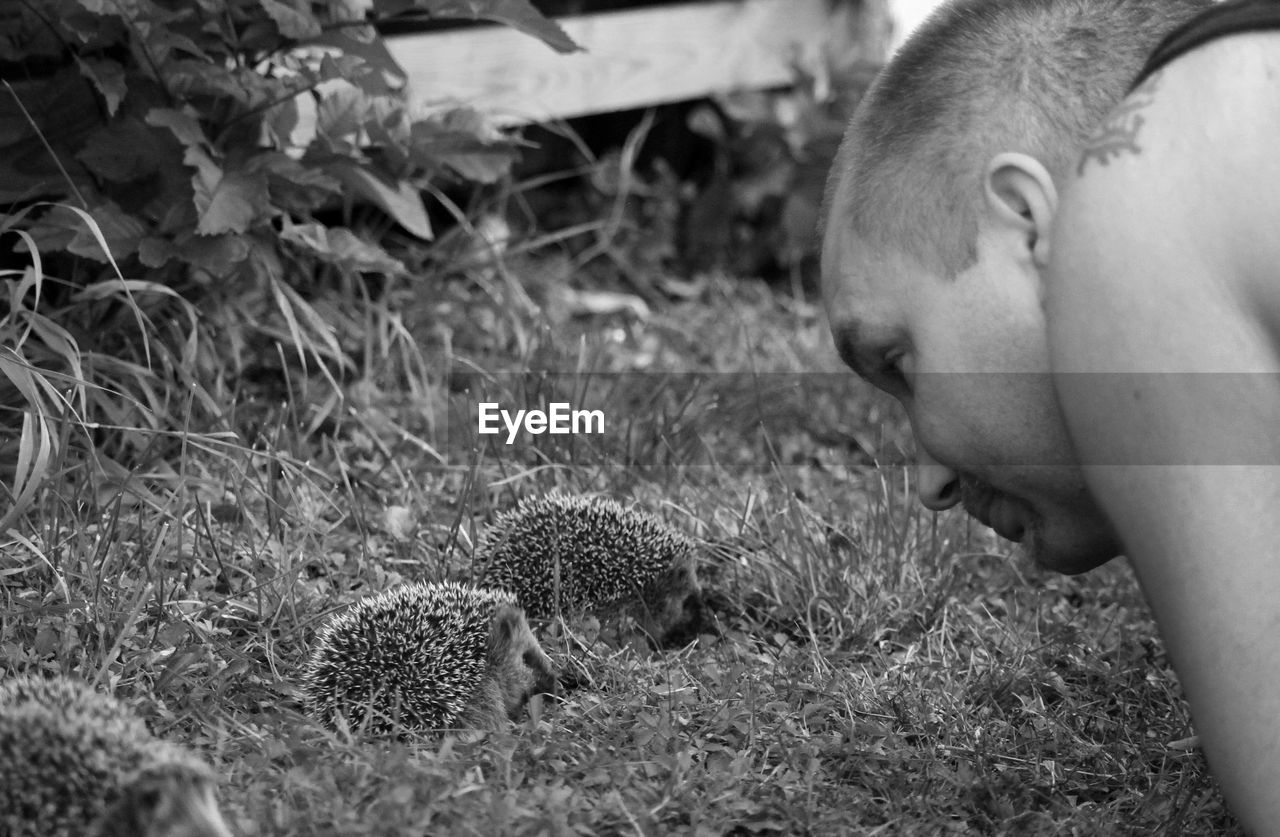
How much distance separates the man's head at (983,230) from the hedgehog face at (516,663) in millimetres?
1089

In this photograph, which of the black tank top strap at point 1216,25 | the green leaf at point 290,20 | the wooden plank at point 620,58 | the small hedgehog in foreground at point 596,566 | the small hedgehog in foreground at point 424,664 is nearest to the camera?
the black tank top strap at point 1216,25

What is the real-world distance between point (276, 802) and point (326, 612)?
1056mm

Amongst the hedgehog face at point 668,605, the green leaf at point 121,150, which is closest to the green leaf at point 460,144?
the green leaf at point 121,150

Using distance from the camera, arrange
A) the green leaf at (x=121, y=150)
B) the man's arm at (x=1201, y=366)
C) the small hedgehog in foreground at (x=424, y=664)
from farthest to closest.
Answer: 1. the green leaf at (x=121, y=150)
2. the small hedgehog in foreground at (x=424, y=664)
3. the man's arm at (x=1201, y=366)

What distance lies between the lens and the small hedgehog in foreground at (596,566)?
152 inches

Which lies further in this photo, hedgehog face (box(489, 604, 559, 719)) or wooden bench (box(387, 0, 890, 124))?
wooden bench (box(387, 0, 890, 124))

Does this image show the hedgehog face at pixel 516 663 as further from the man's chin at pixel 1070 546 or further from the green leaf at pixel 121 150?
the green leaf at pixel 121 150

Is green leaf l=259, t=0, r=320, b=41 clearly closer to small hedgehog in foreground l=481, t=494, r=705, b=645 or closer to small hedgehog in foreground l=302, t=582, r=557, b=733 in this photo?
small hedgehog in foreground l=481, t=494, r=705, b=645

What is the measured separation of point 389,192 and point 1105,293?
9.59ft

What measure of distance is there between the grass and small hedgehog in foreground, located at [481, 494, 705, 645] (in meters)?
0.16

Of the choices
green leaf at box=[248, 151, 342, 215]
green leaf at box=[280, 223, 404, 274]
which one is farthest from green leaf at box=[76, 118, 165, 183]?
green leaf at box=[280, 223, 404, 274]

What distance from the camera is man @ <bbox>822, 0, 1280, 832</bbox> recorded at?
2.27 m

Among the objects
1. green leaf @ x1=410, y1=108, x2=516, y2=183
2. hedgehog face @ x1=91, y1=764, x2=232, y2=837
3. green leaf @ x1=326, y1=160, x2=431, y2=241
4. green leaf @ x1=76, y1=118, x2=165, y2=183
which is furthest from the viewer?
green leaf @ x1=410, y1=108, x2=516, y2=183

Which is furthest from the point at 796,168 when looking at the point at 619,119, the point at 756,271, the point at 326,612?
the point at 326,612
